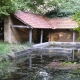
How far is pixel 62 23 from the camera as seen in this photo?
100ft

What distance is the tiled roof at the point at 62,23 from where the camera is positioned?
29.7 m

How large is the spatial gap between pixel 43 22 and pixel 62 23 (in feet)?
8.50

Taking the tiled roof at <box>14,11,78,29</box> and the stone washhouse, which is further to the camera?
the tiled roof at <box>14,11,78,29</box>

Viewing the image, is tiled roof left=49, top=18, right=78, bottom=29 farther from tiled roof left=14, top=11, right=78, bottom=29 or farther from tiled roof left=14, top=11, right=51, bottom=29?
tiled roof left=14, top=11, right=51, bottom=29

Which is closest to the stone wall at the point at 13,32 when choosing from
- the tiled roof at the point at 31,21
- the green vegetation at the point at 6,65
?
the tiled roof at the point at 31,21

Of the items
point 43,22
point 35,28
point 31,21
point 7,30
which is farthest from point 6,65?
point 43,22

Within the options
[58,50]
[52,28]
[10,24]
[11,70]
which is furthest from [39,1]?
[11,70]

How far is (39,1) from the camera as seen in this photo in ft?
105

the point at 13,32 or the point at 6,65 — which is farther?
the point at 13,32

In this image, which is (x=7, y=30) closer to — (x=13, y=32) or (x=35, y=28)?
(x=13, y=32)

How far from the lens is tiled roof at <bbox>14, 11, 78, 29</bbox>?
26583 millimetres

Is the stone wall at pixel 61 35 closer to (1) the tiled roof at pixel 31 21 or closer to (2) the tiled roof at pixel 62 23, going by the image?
(2) the tiled roof at pixel 62 23

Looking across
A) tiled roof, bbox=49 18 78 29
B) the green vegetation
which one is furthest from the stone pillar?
tiled roof, bbox=49 18 78 29

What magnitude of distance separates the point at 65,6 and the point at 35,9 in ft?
16.0
